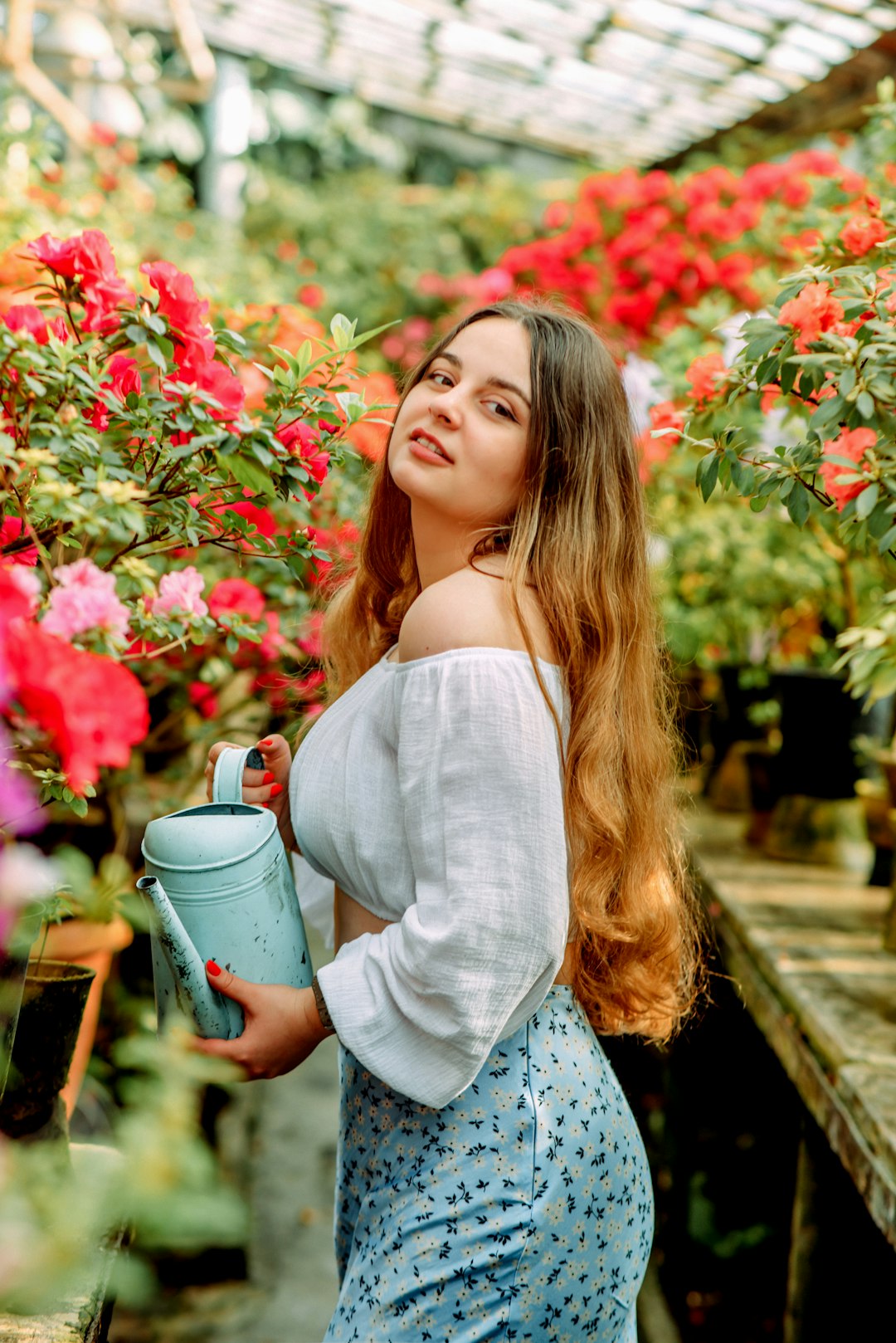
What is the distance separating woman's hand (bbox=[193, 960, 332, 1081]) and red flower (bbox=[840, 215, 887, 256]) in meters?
1.18

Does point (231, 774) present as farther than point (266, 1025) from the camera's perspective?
Yes

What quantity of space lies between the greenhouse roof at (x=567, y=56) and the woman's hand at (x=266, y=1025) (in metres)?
5.39

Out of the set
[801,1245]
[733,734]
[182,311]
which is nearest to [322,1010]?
[182,311]

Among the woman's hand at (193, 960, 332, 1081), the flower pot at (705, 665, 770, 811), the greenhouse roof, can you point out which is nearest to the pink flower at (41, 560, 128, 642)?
the woman's hand at (193, 960, 332, 1081)

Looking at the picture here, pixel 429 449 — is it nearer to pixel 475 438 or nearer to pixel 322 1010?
pixel 475 438

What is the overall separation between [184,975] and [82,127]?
6.45 meters

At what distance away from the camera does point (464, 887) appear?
1036 mm

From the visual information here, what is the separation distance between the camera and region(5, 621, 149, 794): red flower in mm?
678

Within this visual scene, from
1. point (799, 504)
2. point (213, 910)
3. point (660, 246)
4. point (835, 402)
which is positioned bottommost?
point (213, 910)

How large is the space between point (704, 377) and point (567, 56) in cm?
710

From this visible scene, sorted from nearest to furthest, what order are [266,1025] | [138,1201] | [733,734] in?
[138,1201]
[266,1025]
[733,734]

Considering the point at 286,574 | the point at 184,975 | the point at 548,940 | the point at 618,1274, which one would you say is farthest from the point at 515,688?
the point at 286,574

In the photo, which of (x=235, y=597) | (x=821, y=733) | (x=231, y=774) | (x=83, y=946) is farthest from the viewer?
(x=821, y=733)

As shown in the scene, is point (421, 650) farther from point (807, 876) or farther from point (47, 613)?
point (807, 876)
